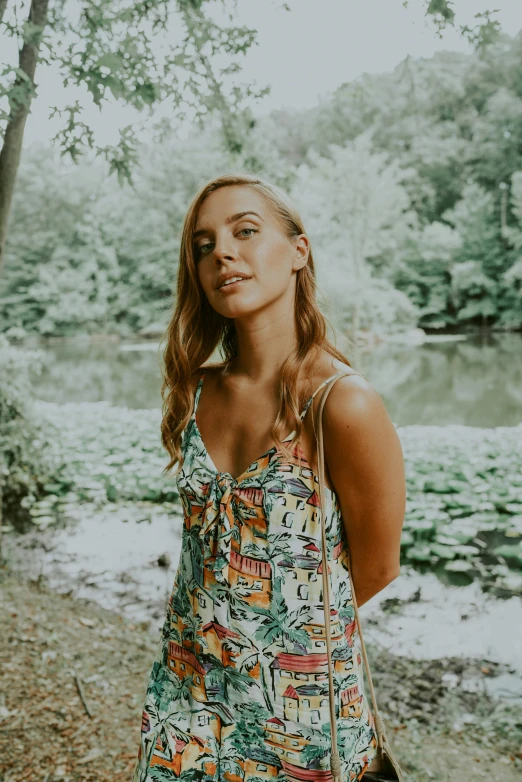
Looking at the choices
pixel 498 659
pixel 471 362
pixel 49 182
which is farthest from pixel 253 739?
pixel 49 182

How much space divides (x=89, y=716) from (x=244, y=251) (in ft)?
8.31

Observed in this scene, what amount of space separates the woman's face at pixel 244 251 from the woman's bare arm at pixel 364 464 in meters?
0.27

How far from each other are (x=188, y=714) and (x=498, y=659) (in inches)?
134

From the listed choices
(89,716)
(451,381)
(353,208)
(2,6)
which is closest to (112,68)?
(2,6)

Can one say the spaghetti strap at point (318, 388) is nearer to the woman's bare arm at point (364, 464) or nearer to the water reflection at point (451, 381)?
the woman's bare arm at point (364, 464)

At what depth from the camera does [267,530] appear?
3.63ft

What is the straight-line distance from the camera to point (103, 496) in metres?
6.90

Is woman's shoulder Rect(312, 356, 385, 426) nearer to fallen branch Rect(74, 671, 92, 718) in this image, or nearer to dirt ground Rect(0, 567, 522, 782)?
dirt ground Rect(0, 567, 522, 782)

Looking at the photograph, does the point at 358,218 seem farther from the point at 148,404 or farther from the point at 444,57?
the point at 148,404

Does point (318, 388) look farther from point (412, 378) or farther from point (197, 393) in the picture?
point (412, 378)

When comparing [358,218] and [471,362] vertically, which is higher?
[358,218]

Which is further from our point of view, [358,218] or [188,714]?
[358,218]

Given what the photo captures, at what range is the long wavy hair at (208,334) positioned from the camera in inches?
47.8

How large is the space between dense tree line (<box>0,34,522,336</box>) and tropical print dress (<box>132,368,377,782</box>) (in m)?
21.4
